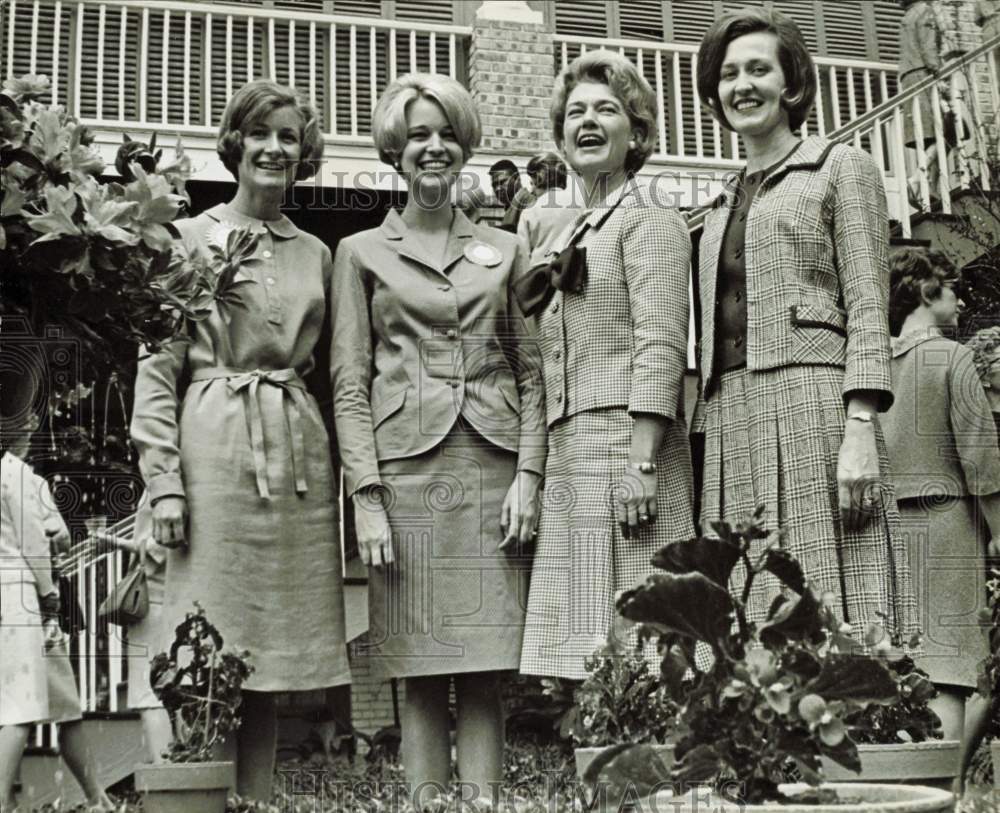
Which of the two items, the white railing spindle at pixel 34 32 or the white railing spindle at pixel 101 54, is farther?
the white railing spindle at pixel 101 54

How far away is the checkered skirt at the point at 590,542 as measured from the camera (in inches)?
147

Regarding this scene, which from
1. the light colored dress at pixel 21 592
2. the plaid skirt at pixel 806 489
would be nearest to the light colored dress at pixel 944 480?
the plaid skirt at pixel 806 489

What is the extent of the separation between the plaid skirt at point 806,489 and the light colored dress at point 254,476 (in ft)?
3.60

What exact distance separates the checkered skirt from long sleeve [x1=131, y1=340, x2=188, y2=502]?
3.24 feet

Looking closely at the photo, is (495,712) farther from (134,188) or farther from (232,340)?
(134,188)

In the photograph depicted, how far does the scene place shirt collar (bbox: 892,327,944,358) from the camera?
4.87 metres

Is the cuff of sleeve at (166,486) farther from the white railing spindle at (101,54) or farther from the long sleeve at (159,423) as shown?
the white railing spindle at (101,54)

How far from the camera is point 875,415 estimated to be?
135 inches

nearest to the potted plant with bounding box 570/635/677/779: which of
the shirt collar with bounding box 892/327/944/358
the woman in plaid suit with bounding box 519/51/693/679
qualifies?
the woman in plaid suit with bounding box 519/51/693/679

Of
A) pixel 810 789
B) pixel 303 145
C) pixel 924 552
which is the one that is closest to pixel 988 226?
pixel 924 552

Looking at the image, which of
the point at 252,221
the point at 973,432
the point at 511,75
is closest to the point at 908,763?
the point at 973,432

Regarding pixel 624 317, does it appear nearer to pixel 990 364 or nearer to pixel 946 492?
pixel 946 492

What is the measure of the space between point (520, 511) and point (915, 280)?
1837 mm

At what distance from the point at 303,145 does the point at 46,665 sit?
8.32 ft
